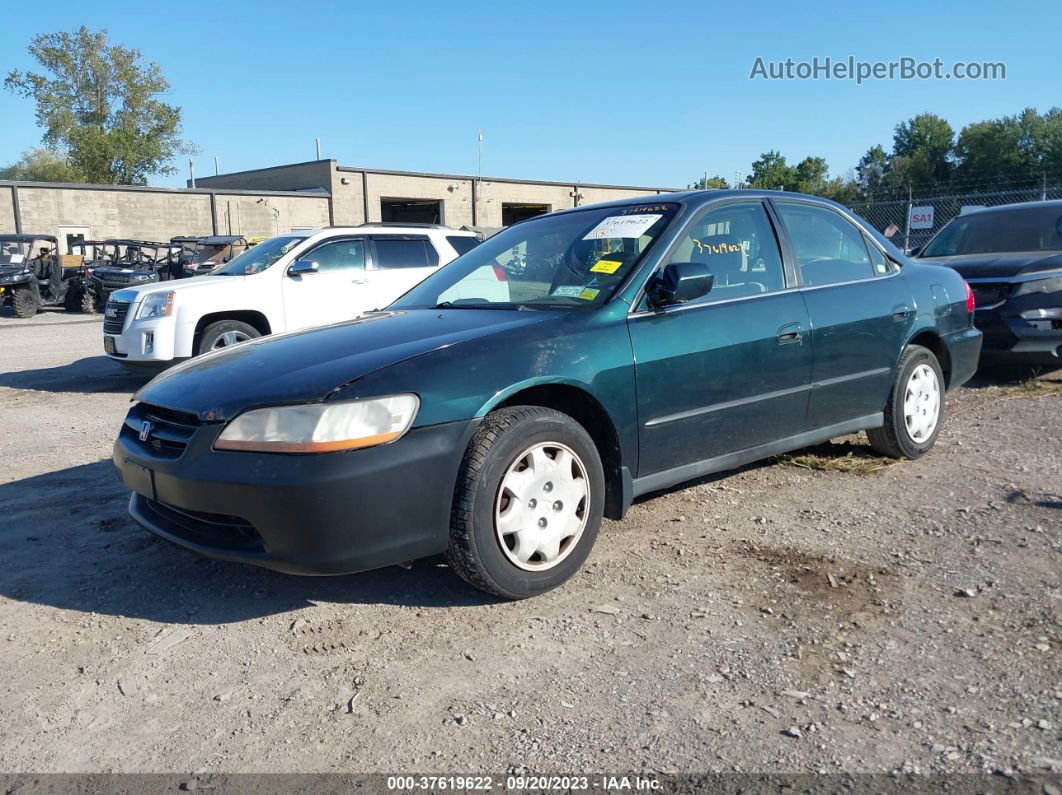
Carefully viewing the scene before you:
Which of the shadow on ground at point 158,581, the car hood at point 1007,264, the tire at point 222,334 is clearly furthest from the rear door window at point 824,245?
the tire at point 222,334

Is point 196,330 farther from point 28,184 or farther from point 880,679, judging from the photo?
point 28,184

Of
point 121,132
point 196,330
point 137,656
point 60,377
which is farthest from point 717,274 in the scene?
point 121,132

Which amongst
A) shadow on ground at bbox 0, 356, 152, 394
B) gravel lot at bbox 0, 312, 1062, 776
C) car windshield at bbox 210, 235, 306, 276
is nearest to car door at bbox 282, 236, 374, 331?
car windshield at bbox 210, 235, 306, 276

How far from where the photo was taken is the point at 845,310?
4.64 metres

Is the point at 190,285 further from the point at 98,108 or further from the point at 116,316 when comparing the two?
the point at 98,108

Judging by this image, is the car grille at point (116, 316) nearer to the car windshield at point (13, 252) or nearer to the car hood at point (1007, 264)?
the car hood at point (1007, 264)

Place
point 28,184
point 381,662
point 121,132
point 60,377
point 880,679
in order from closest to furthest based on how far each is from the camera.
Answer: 1. point 880,679
2. point 381,662
3. point 60,377
4. point 28,184
5. point 121,132

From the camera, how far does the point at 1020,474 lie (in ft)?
16.2

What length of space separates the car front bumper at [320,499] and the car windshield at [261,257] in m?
6.44

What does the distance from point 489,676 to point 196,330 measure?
6.91m

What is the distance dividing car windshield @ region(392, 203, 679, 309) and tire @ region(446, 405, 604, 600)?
714 millimetres

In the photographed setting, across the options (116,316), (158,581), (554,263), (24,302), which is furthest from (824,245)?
(24,302)

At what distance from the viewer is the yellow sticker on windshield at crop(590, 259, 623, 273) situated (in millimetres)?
3979

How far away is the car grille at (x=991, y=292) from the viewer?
25.1 ft
